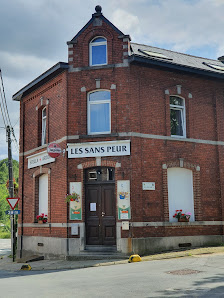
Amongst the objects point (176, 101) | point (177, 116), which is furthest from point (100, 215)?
point (176, 101)

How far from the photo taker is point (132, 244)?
14.0 metres

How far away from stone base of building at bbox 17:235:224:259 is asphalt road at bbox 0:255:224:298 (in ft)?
8.72

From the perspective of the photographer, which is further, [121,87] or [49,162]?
[49,162]

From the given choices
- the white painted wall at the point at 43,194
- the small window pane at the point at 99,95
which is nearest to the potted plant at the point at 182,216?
the small window pane at the point at 99,95

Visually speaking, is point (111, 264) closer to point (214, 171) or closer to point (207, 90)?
point (214, 171)

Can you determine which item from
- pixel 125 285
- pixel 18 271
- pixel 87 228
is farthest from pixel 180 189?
pixel 125 285

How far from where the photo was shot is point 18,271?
12672 mm

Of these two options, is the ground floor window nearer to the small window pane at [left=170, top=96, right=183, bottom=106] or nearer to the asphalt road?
the asphalt road

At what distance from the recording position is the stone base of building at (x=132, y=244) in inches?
551

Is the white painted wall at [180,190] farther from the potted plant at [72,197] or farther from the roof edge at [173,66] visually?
the roof edge at [173,66]

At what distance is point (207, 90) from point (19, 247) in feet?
37.9

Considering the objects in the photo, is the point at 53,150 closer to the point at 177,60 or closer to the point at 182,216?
the point at 182,216

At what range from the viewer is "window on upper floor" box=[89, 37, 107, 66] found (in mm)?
15812

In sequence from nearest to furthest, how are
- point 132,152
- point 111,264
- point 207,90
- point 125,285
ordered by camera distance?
point 125,285
point 111,264
point 132,152
point 207,90
